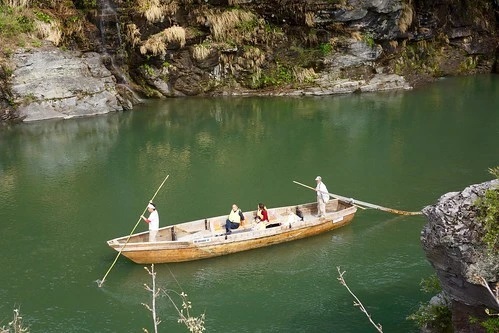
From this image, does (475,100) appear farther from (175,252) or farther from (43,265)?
(43,265)

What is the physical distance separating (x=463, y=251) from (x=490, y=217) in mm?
704

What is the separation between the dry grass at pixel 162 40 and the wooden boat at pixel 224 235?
22571 mm

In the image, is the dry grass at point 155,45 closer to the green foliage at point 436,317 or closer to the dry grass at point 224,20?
the dry grass at point 224,20

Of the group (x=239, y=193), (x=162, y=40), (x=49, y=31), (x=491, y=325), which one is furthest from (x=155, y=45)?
(x=491, y=325)

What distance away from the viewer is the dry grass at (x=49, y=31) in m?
34.4

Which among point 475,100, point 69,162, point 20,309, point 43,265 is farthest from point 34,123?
point 475,100

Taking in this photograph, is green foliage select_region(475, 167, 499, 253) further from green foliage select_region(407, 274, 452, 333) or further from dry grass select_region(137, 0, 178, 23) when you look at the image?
dry grass select_region(137, 0, 178, 23)

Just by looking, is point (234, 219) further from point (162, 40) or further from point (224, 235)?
point (162, 40)

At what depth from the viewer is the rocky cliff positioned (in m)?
37.8

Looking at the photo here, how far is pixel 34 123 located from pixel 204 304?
73.0 feet

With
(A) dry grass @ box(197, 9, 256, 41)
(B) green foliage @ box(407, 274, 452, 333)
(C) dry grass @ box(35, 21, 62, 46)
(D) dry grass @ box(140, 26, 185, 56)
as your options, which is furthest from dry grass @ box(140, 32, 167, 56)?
(B) green foliage @ box(407, 274, 452, 333)

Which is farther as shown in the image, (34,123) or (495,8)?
(495,8)

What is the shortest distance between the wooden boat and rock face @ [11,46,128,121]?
64.5 feet

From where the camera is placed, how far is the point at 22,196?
71.1 feet
